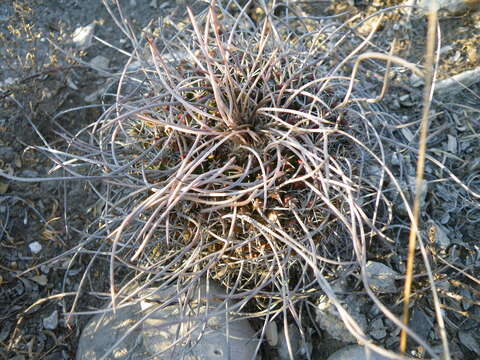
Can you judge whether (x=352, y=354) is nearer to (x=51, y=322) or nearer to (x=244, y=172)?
(x=244, y=172)

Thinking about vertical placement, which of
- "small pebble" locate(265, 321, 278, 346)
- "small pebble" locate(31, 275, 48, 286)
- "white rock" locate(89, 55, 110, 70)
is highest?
"white rock" locate(89, 55, 110, 70)

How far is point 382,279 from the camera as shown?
3.33 feet

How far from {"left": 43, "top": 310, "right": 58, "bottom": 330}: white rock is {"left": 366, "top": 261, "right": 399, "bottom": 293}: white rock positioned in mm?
848

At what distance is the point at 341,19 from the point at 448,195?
2.38 feet

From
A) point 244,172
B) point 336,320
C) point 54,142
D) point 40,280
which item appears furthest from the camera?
point 40,280

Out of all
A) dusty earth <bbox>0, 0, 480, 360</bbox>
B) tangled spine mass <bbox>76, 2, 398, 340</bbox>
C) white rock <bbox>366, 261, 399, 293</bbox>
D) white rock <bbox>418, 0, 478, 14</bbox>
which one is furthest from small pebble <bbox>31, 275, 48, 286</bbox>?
white rock <bbox>418, 0, 478, 14</bbox>

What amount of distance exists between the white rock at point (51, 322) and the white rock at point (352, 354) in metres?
0.74

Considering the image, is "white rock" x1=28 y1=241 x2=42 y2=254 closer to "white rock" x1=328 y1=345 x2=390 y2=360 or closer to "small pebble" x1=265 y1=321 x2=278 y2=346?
"small pebble" x1=265 y1=321 x2=278 y2=346

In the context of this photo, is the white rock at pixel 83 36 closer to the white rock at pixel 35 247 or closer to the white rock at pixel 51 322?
the white rock at pixel 35 247

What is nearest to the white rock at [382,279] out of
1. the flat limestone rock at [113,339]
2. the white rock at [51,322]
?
the flat limestone rock at [113,339]

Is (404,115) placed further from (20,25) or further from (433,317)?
(20,25)

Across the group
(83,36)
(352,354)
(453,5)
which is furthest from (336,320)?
(83,36)

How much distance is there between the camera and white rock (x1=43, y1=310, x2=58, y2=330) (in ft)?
3.86

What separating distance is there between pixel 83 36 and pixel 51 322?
1023mm
